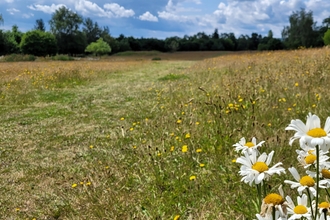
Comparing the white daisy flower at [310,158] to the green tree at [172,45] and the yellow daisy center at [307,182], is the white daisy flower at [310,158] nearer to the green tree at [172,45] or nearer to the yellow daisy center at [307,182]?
the yellow daisy center at [307,182]

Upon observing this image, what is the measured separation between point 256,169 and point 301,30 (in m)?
66.7

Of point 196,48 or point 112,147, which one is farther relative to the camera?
point 196,48

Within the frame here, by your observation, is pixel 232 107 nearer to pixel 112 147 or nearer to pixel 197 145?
pixel 197 145

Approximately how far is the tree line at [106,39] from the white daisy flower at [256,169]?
4346cm

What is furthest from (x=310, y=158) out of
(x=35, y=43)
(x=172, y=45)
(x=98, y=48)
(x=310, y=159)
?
(x=172, y=45)

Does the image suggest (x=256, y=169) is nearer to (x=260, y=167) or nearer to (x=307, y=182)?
(x=260, y=167)

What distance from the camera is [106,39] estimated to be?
80.8m

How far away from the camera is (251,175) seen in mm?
1198

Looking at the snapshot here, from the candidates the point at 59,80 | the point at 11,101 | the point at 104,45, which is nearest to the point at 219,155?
the point at 11,101

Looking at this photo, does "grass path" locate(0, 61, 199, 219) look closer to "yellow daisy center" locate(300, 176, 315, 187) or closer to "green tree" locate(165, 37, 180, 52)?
"yellow daisy center" locate(300, 176, 315, 187)

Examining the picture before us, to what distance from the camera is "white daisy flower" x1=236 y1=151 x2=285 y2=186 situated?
3.79 feet

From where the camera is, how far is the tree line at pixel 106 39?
197ft

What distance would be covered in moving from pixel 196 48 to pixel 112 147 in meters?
82.0

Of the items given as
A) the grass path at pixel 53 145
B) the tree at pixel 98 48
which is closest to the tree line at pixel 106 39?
the tree at pixel 98 48
